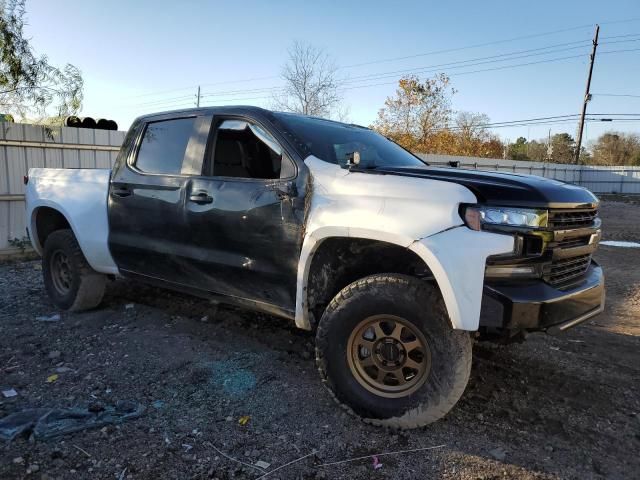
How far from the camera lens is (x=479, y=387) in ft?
12.0

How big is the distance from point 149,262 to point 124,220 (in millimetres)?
483

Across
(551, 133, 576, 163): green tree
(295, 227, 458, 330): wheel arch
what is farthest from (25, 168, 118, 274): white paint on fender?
(551, 133, 576, 163): green tree

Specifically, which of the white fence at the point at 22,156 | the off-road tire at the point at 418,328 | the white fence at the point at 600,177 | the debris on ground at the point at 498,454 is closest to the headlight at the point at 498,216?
the off-road tire at the point at 418,328

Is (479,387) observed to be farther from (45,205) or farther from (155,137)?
(45,205)

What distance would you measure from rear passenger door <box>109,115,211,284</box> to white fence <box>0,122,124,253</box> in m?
5.24

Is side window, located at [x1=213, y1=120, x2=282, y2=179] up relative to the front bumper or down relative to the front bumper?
up

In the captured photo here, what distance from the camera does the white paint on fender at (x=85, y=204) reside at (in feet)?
15.6

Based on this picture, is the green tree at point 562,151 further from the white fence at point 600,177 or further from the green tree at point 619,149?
the white fence at point 600,177

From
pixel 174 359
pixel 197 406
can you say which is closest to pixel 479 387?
pixel 197 406

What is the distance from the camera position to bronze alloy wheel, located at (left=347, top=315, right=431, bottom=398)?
2961 mm

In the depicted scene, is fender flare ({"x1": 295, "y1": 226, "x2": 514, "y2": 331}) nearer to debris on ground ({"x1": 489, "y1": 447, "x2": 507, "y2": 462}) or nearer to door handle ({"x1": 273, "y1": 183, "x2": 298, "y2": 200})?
debris on ground ({"x1": 489, "y1": 447, "x2": 507, "y2": 462})

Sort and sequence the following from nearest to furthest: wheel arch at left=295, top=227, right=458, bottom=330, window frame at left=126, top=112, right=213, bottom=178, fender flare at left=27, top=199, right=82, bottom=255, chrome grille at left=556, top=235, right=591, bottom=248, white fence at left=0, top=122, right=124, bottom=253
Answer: chrome grille at left=556, top=235, right=591, bottom=248
wheel arch at left=295, top=227, right=458, bottom=330
window frame at left=126, top=112, right=213, bottom=178
fender flare at left=27, top=199, right=82, bottom=255
white fence at left=0, top=122, right=124, bottom=253

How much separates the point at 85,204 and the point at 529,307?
4061 millimetres

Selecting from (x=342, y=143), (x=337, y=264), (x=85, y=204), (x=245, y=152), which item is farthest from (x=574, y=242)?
(x=85, y=204)
